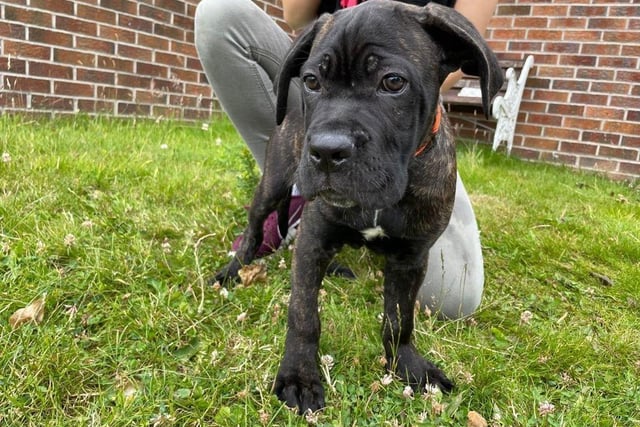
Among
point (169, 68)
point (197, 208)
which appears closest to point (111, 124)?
point (169, 68)

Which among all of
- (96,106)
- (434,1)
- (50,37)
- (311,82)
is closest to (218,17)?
(434,1)

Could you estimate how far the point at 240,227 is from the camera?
3395 millimetres

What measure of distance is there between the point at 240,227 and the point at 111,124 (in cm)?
260

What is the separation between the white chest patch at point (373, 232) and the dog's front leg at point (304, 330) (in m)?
0.17

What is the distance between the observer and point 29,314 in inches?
80.2

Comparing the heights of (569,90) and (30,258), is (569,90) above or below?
above

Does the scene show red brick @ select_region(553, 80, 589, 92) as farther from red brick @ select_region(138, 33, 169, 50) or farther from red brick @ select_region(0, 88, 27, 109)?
red brick @ select_region(0, 88, 27, 109)

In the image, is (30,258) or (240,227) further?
(240,227)

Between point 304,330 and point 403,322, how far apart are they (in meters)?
0.44

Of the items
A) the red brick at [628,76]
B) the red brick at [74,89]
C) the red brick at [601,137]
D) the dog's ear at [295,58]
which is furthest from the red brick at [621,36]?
the red brick at [74,89]

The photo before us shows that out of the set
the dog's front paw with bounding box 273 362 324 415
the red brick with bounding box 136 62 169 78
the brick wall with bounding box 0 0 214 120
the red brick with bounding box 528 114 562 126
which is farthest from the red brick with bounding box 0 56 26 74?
the red brick with bounding box 528 114 562 126

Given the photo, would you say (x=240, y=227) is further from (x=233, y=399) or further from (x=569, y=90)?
(x=569, y=90)

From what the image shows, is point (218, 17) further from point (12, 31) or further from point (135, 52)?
point (135, 52)

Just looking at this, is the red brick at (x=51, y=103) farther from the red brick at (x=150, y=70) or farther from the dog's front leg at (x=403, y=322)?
the dog's front leg at (x=403, y=322)
